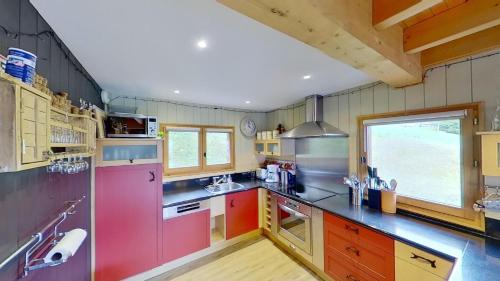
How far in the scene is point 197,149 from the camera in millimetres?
3062

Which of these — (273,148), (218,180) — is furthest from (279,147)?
(218,180)

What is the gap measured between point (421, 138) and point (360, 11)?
1.51m

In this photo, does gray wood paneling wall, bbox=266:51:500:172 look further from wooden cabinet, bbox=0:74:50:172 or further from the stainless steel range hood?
wooden cabinet, bbox=0:74:50:172

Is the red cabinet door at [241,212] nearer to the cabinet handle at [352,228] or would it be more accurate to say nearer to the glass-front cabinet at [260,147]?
the glass-front cabinet at [260,147]

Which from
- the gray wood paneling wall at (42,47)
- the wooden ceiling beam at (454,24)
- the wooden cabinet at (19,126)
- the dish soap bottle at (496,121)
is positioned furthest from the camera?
the dish soap bottle at (496,121)

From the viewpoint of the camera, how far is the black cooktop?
2346 millimetres

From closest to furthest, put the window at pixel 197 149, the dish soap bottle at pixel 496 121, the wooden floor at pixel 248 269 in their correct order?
the dish soap bottle at pixel 496 121
the wooden floor at pixel 248 269
the window at pixel 197 149

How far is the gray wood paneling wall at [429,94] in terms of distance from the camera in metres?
1.42

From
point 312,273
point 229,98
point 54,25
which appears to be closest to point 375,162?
point 312,273

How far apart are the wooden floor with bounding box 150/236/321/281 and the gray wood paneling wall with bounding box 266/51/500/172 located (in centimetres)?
138

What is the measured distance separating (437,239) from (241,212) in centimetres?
208

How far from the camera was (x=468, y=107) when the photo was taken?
1.49 metres

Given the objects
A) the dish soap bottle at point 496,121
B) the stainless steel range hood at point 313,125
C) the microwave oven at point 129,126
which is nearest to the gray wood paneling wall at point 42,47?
the microwave oven at point 129,126

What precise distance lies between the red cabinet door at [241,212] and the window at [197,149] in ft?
2.23
